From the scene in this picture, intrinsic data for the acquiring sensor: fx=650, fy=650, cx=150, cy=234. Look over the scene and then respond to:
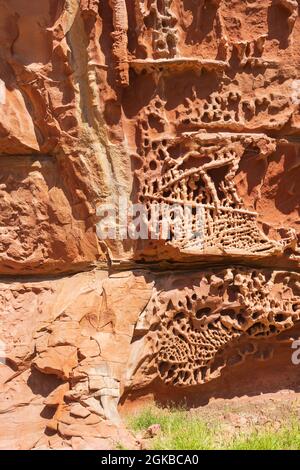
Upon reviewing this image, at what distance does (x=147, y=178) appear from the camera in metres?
4.84

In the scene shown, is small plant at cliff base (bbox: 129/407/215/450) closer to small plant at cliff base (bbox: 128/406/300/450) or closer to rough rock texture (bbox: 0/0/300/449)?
small plant at cliff base (bbox: 128/406/300/450)

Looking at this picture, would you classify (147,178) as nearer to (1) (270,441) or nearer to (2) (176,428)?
(2) (176,428)

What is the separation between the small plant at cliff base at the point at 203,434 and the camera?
3.91 metres

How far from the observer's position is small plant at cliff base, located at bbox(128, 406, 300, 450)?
3.91 metres

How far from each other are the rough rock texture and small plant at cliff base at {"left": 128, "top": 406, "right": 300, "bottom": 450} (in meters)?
0.24

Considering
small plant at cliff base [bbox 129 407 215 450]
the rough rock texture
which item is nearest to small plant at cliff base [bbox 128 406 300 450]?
small plant at cliff base [bbox 129 407 215 450]

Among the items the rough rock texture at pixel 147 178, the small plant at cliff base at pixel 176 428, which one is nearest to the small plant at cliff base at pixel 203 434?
the small plant at cliff base at pixel 176 428

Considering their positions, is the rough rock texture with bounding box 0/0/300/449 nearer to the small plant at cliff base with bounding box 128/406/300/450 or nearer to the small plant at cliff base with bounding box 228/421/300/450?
the small plant at cliff base with bounding box 128/406/300/450

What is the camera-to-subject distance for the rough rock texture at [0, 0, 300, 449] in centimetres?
479

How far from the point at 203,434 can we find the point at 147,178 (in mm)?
1868

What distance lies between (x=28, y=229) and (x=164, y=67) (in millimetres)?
1609

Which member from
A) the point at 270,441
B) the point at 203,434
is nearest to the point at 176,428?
the point at 203,434

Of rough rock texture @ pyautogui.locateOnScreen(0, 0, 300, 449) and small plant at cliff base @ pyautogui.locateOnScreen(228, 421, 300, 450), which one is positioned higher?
rough rock texture @ pyautogui.locateOnScreen(0, 0, 300, 449)

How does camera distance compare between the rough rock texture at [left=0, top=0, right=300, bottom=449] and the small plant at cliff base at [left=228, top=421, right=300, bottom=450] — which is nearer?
the small plant at cliff base at [left=228, top=421, right=300, bottom=450]
